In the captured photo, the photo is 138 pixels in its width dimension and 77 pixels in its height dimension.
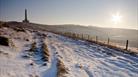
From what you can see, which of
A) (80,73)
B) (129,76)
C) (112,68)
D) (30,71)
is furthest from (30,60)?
(129,76)

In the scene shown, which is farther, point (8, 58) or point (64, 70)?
point (8, 58)

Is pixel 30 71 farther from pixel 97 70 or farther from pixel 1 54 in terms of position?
pixel 97 70

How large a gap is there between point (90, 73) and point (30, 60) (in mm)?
4587

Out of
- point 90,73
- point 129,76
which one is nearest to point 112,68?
point 129,76

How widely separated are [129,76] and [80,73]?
3.33 m

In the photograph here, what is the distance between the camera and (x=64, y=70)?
11492 mm

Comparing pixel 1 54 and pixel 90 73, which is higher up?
pixel 1 54

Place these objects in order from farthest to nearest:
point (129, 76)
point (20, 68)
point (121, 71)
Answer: point (121, 71), point (129, 76), point (20, 68)

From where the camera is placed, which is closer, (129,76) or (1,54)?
(129,76)

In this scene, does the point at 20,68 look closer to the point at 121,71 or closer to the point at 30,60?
the point at 30,60

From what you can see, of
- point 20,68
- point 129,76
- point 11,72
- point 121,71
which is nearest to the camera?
point 11,72

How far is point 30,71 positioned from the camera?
430 inches

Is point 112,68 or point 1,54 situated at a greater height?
point 1,54

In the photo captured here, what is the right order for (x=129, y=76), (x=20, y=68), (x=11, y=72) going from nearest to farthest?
(x=11, y=72)
(x=20, y=68)
(x=129, y=76)
